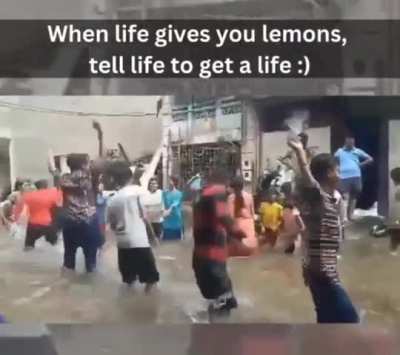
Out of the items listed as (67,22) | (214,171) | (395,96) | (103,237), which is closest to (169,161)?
(214,171)

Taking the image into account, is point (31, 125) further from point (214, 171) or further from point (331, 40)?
point (331, 40)

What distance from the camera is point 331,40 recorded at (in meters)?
3.00

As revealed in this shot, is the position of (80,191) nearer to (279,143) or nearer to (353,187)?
(279,143)

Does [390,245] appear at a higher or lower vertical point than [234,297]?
higher

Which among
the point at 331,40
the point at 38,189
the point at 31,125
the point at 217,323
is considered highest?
the point at 331,40

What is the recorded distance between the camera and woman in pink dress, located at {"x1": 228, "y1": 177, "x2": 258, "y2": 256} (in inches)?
119

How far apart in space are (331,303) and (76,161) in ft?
3.42

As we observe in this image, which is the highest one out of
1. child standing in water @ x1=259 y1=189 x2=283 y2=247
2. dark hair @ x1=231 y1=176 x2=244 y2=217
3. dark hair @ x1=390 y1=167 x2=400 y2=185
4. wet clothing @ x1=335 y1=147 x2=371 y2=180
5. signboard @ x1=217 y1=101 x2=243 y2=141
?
signboard @ x1=217 y1=101 x2=243 y2=141

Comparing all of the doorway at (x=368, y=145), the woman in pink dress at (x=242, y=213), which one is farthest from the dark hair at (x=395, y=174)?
the woman in pink dress at (x=242, y=213)

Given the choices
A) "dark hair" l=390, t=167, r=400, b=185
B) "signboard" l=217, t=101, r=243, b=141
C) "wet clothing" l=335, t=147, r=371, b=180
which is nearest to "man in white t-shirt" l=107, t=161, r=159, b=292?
"signboard" l=217, t=101, r=243, b=141

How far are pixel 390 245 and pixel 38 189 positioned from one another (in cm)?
127

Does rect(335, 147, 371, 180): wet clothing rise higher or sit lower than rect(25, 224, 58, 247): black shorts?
higher

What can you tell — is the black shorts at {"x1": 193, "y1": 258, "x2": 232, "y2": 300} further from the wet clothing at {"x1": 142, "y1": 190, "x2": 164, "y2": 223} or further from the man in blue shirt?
the man in blue shirt

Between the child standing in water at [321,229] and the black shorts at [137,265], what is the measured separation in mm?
548
